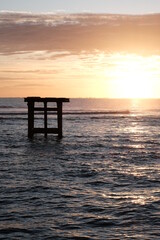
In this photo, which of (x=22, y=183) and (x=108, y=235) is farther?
(x=22, y=183)

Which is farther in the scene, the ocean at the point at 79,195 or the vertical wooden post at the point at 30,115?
the vertical wooden post at the point at 30,115

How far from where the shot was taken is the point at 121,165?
19.8 meters

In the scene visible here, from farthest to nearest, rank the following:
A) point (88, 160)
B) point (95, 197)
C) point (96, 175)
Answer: point (88, 160), point (96, 175), point (95, 197)

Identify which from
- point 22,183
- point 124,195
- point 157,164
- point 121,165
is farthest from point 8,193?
point 157,164

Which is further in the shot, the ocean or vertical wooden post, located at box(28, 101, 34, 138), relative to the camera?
vertical wooden post, located at box(28, 101, 34, 138)

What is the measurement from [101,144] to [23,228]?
19.4m

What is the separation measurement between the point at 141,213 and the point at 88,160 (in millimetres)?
9871

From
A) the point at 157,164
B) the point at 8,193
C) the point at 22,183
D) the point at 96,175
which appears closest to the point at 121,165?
the point at 157,164

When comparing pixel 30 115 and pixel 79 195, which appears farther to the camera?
pixel 30 115

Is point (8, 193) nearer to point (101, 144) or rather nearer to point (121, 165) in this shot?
point (121, 165)

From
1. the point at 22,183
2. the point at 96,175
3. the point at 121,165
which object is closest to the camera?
the point at 22,183

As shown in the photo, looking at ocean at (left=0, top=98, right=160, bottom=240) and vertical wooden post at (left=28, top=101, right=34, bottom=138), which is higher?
vertical wooden post at (left=28, top=101, right=34, bottom=138)

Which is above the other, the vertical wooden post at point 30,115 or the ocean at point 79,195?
the vertical wooden post at point 30,115

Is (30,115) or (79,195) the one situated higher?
(30,115)
